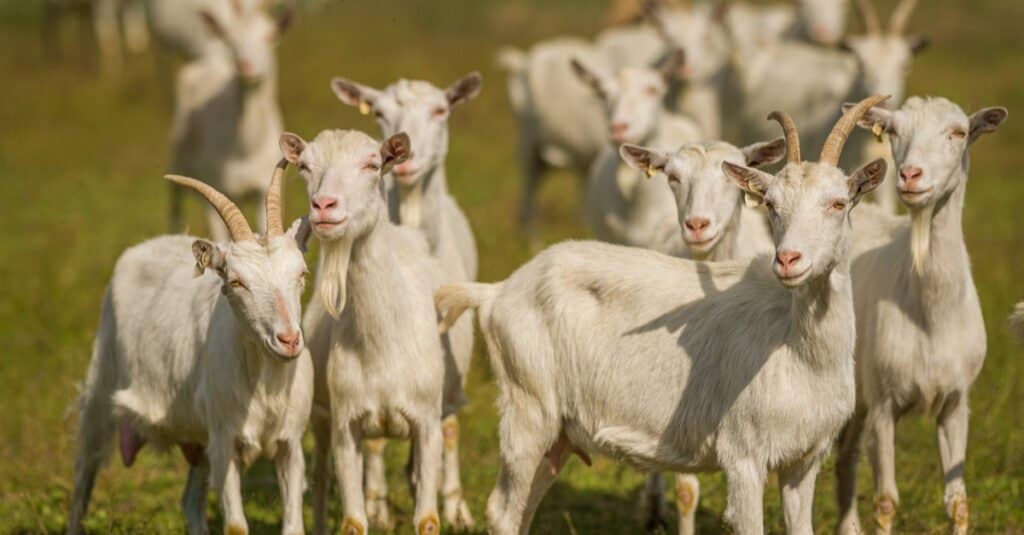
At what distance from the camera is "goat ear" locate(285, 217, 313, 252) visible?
585cm

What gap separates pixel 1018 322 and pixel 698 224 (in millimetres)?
1340

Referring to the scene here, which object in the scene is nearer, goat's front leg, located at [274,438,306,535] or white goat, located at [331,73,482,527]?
goat's front leg, located at [274,438,306,535]

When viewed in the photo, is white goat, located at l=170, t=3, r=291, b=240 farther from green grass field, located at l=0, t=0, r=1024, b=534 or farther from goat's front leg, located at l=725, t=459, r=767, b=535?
goat's front leg, located at l=725, t=459, r=767, b=535

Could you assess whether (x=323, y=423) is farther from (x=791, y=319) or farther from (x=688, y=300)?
(x=791, y=319)

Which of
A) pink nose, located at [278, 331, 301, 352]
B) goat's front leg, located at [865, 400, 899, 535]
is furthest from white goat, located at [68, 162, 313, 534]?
goat's front leg, located at [865, 400, 899, 535]

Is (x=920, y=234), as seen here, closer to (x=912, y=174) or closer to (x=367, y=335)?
(x=912, y=174)

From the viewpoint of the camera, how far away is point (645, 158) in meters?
6.77

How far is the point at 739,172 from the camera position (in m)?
5.58

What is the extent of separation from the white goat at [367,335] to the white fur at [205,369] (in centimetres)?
19

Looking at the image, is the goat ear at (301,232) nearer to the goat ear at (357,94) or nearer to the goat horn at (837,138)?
the goat ear at (357,94)

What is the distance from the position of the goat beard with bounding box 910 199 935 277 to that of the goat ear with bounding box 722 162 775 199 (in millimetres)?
914

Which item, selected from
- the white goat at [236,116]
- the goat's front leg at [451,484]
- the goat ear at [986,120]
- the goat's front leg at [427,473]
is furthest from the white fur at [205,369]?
the white goat at [236,116]

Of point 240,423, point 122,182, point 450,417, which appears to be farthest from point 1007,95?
point 240,423

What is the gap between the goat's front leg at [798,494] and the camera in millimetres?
5578
